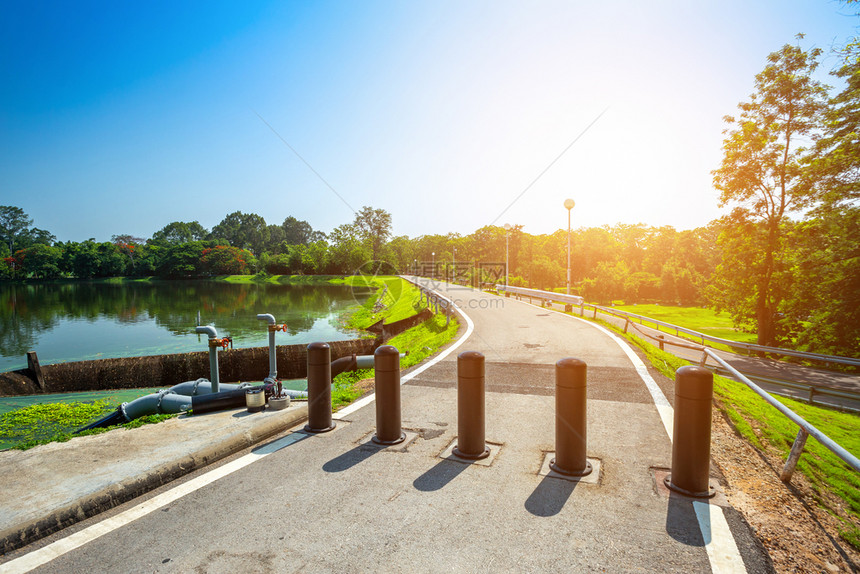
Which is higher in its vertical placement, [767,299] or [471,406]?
[471,406]

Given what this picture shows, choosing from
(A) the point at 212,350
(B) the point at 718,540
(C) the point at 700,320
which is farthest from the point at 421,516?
(C) the point at 700,320

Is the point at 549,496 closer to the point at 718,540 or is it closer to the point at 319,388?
the point at 718,540

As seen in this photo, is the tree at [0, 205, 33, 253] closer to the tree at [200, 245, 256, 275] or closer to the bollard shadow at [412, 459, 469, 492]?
the tree at [200, 245, 256, 275]

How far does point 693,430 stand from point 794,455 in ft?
4.31

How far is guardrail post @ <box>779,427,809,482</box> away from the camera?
418cm

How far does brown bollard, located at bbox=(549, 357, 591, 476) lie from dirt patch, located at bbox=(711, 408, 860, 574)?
133 cm

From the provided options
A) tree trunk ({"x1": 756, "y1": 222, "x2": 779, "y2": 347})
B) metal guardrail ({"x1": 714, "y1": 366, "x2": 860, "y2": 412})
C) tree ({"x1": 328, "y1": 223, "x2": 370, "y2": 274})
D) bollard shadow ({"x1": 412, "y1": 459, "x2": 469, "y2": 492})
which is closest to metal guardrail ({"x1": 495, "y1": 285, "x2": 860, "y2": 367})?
tree trunk ({"x1": 756, "y1": 222, "x2": 779, "y2": 347})

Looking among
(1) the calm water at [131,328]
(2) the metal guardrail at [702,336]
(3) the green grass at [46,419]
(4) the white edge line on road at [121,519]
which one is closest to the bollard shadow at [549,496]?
(4) the white edge line on road at [121,519]

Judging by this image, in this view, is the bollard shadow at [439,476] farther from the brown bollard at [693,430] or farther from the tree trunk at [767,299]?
the tree trunk at [767,299]

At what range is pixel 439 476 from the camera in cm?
430

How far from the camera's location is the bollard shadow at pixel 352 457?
177 inches

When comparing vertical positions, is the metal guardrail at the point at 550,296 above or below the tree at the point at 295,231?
below

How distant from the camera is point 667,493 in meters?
3.95

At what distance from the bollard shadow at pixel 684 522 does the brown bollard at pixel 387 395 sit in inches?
114
